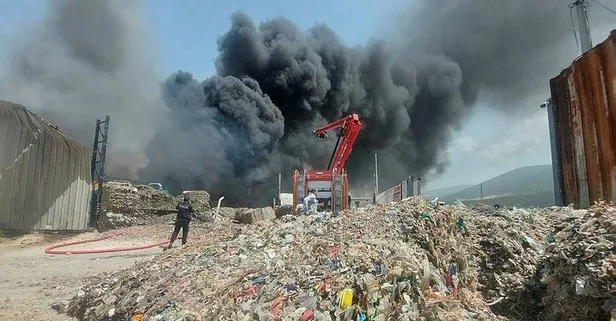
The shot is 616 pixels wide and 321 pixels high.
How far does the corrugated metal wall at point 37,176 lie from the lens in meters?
12.8

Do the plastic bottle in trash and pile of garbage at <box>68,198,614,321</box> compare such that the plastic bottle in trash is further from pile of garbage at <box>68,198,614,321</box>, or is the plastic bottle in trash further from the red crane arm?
the red crane arm

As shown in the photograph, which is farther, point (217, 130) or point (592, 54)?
point (217, 130)

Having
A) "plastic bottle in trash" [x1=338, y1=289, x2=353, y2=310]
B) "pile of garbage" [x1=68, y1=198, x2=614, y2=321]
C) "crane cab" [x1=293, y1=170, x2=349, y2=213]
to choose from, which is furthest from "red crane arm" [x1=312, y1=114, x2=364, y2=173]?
"plastic bottle in trash" [x1=338, y1=289, x2=353, y2=310]

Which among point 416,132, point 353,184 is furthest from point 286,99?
point 416,132

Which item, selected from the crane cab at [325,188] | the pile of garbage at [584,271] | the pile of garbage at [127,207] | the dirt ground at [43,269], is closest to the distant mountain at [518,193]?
the crane cab at [325,188]

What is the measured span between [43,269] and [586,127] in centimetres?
939

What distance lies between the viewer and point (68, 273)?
762 cm

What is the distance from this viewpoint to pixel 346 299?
3525 mm

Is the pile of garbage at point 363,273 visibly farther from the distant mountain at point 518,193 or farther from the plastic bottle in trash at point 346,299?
the distant mountain at point 518,193

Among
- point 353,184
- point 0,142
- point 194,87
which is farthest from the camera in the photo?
point 353,184

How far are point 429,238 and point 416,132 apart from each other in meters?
33.1

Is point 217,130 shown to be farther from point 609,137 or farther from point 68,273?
point 609,137

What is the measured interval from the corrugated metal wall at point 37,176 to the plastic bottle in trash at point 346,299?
41.9ft

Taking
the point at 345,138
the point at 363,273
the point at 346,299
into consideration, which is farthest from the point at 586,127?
the point at 345,138
